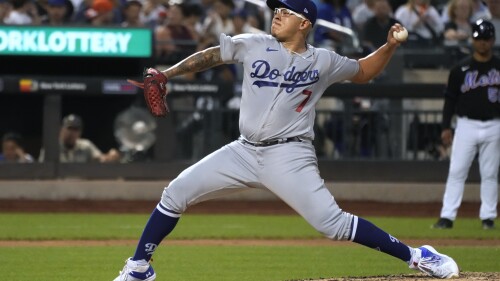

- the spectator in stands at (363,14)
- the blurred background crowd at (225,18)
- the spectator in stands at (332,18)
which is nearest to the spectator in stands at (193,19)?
the blurred background crowd at (225,18)

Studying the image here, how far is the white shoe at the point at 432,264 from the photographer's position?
7180mm

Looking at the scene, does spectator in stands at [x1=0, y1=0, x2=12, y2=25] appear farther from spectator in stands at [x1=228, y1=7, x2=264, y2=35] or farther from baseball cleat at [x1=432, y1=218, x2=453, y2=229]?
baseball cleat at [x1=432, y1=218, x2=453, y2=229]

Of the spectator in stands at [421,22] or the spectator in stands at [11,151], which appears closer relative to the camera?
the spectator in stands at [11,151]

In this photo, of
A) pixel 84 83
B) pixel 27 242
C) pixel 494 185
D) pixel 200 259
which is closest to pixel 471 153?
pixel 494 185

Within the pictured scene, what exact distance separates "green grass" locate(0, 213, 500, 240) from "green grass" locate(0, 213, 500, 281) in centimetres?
1

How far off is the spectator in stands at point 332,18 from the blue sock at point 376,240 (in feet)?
29.1

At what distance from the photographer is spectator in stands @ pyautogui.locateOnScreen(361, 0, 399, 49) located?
1588cm

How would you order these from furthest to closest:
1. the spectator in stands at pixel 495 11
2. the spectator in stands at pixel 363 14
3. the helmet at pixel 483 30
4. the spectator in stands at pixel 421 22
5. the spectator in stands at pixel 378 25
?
the spectator in stands at pixel 363 14
the spectator in stands at pixel 495 11
the spectator in stands at pixel 421 22
the spectator in stands at pixel 378 25
the helmet at pixel 483 30

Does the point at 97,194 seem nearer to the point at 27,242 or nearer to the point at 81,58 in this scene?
the point at 81,58

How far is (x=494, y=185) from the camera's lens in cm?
1200

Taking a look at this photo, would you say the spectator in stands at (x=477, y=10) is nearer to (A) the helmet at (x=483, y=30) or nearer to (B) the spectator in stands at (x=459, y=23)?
(B) the spectator in stands at (x=459, y=23)

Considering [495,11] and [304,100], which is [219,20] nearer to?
[495,11]

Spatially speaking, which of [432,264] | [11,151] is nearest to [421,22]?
[11,151]

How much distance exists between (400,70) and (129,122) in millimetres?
4032
